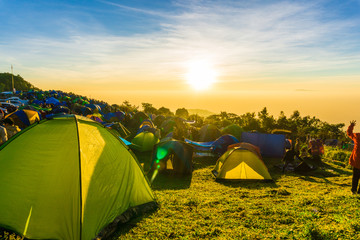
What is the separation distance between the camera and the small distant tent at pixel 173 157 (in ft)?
37.7

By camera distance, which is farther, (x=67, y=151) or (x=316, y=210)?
(x=316, y=210)

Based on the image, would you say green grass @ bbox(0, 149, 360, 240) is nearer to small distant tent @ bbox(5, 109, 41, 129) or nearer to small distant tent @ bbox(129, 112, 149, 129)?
small distant tent @ bbox(5, 109, 41, 129)

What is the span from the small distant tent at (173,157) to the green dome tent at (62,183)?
19.1 feet

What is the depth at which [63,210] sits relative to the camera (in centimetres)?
456

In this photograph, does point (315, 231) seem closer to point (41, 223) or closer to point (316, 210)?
point (316, 210)

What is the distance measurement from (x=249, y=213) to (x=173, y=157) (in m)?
5.98

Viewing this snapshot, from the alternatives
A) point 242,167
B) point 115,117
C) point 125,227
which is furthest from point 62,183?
point 115,117

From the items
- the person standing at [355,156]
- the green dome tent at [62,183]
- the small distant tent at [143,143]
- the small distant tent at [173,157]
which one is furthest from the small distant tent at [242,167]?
the small distant tent at [143,143]

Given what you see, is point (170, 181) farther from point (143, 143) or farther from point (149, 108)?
point (149, 108)

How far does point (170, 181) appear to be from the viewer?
10484mm

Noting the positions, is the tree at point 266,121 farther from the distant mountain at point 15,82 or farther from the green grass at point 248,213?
the distant mountain at point 15,82

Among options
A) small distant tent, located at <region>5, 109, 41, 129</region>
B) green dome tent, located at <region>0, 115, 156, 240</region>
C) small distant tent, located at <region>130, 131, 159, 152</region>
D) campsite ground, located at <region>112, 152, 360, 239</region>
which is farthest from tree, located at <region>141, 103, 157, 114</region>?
green dome tent, located at <region>0, 115, 156, 240</region>

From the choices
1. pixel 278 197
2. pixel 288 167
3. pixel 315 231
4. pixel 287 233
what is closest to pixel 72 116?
pixel 287 233

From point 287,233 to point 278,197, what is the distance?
2.91 metres
